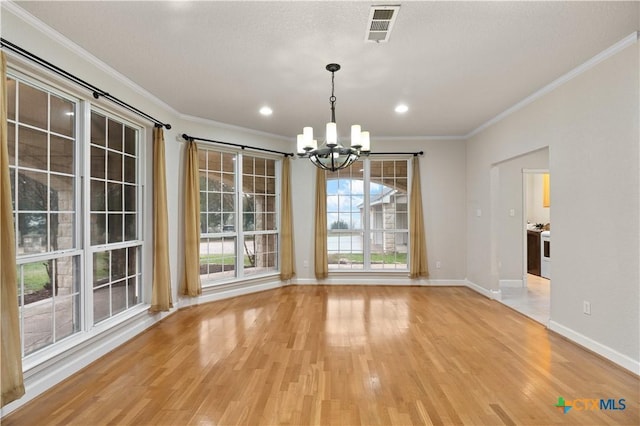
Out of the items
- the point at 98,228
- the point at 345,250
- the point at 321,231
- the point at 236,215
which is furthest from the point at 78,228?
the point at 345,250

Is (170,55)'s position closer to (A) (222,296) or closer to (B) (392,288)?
(A) (222,296)

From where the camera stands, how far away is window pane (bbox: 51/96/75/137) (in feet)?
9.19

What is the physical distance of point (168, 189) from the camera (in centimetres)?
449

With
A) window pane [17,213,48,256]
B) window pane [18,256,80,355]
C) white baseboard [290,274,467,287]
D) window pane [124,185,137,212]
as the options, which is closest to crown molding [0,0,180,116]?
Answer: window pane [124,185,137,212]

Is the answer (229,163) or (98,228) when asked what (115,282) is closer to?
(98,228)

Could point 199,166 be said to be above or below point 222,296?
above

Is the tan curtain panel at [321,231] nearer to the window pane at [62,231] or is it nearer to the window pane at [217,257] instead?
the window pane at [217,257]

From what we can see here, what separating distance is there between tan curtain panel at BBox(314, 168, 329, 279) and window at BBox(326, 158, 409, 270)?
0.23m

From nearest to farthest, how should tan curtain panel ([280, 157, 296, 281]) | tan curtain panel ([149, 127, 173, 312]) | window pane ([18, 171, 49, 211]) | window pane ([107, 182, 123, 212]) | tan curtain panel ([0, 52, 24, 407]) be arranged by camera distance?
tan curtain panel ([0, 52, 24, 407]), window pane ([18, 171, 49, 211]), window pane ([107, 182, 123, 212]), tan curtain panel ([149, 127, 173, 312]), tan curtain panel ([280, 157, 296, 281])

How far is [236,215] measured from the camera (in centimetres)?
543

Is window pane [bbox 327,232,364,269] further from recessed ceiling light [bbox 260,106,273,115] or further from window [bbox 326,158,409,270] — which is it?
recessed ceiling light [bbox 260,106,273,115]

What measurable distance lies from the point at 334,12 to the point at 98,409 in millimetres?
3230

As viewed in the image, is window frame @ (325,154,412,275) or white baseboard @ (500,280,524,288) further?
window frame @ (325,154,412,275)

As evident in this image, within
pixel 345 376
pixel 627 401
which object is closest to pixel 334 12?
pixel 345 376
